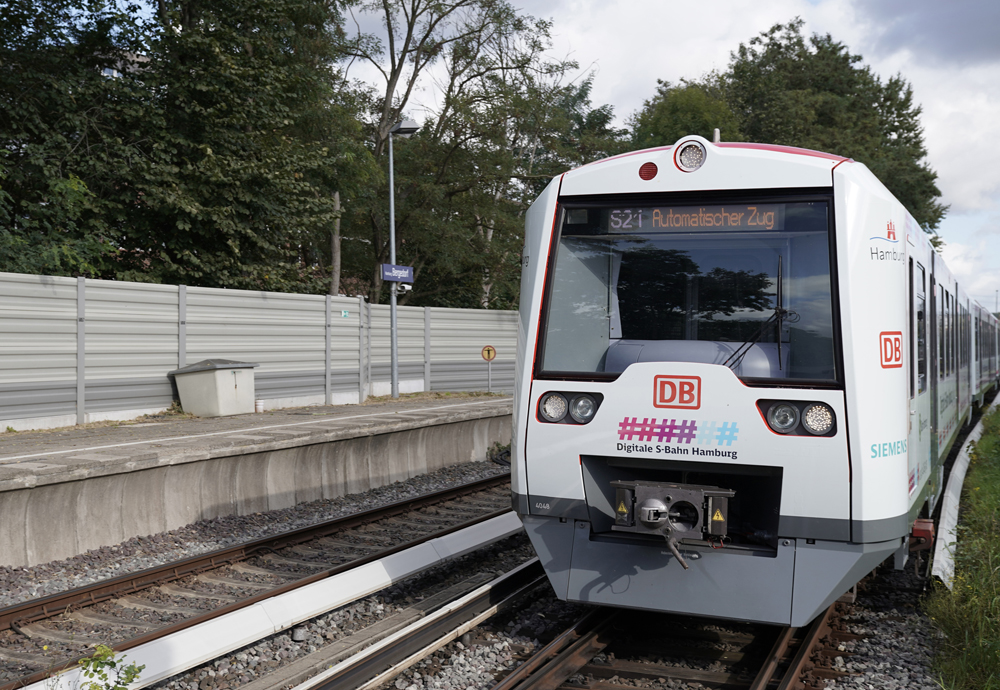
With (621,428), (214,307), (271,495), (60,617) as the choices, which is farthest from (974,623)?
(214,307)

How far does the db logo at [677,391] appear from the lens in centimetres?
500

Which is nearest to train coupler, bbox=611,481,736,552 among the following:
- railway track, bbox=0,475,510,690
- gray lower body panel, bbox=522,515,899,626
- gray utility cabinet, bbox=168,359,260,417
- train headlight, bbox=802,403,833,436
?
gray lower body panel, bbox=522,515,899,626

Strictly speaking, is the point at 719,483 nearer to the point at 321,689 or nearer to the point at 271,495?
the point at 321,689

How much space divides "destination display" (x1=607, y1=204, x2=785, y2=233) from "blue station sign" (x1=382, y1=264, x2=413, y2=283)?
50.6 ft

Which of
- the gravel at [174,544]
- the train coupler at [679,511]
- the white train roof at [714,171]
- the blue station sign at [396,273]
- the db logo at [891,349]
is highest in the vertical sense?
the blue station sign at [396,273]

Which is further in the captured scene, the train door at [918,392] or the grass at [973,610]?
the train door at [918,392]

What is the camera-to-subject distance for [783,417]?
4.88 metres

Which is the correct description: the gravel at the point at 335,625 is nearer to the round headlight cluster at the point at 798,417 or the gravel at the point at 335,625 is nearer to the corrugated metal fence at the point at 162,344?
the round headlight cluster at the point at 798,417

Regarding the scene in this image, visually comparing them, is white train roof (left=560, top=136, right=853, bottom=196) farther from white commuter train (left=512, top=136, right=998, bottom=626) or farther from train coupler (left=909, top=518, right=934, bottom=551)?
train coupler (left=909, top=518, right=934, bottom=551)

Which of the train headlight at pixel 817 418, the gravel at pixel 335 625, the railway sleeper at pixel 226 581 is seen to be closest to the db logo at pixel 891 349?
the train headlight at pixel 817 418

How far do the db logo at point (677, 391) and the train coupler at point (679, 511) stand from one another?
0.47 meters

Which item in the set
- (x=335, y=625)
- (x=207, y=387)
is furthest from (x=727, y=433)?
(x=207, y=387)

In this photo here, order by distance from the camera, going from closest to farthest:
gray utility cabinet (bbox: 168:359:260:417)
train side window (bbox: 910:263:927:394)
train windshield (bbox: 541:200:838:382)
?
train windshield (bbox: 541:200:838:382) → train side window (bbox: 910:263:927:394) → gray utility cabinet (bbox: 168:359:260:417)

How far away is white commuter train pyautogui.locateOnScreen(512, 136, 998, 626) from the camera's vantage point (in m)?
4.84
